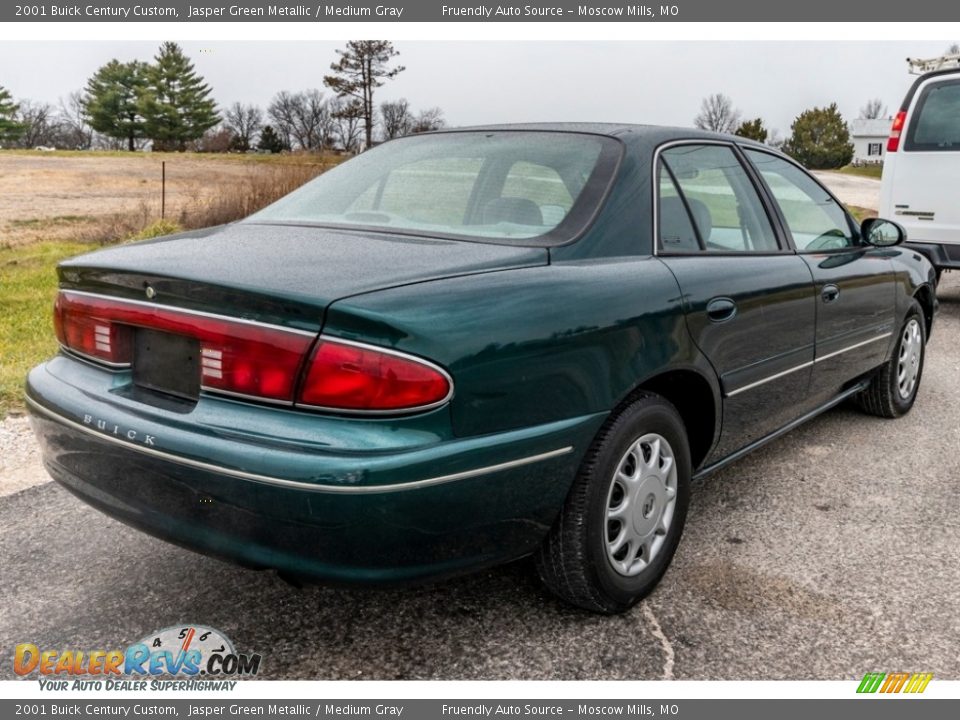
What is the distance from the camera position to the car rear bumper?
202cm

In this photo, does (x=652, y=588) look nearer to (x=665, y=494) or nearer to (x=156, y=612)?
(x=665, y=494)

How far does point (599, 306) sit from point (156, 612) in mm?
1639

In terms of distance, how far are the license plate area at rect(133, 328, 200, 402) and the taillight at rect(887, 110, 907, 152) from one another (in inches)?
319

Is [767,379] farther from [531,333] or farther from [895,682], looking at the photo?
[531,333]

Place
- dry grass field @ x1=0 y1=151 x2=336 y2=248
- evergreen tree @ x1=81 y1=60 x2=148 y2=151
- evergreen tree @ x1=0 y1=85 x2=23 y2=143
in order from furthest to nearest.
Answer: evergreen tree @ x1=81 y1=60 x2=148 y2=151 < evergreen tree @ x1=0 y1=85 x2=23 y2=143 < dry grass field @ x1=0 y1=151 x2=336 y2=248

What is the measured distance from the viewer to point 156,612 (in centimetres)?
272

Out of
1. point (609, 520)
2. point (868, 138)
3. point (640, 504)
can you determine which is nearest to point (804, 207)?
point (640, 504)

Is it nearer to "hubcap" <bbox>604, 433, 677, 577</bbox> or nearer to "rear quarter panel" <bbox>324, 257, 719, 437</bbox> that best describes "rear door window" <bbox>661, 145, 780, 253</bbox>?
"rear quarter panel" <bbox>324, 257, 719, 437</bbox>

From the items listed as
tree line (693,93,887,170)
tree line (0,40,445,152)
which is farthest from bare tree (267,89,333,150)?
tree line (693,93,887,170)

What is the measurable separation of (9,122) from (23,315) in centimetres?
6433

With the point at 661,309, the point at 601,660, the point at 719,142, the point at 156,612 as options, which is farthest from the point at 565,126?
the point at 156,612

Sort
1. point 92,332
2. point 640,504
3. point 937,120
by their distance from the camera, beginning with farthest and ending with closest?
point 937,120 → point 640,504 → point 92,332

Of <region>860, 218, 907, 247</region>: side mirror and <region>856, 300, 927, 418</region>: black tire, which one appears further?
<region>856, 300, 927, 418</region>: black tire

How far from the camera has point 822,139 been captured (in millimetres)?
73688
